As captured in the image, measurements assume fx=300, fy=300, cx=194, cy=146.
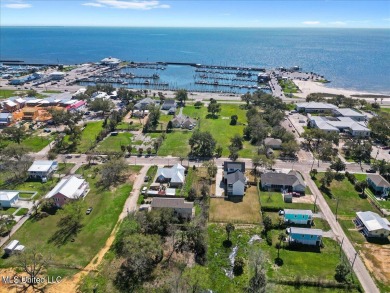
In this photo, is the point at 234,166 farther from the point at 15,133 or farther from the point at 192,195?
Result: the point at 15,133

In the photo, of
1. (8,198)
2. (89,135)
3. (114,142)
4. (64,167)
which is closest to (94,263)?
(8,198)

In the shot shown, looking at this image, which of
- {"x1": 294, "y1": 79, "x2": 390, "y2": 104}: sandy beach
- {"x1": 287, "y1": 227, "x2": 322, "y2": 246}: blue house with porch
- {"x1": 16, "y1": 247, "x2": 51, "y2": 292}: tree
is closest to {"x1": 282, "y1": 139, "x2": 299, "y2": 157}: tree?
{"x1": 287, "y1": 227, "x2": 322, "y2": 246}: blue house with porch

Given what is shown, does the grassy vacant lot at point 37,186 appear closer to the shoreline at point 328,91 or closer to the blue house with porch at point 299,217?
the blue house with porch at point 299,217

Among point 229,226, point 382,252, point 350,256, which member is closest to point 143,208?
point 229,226

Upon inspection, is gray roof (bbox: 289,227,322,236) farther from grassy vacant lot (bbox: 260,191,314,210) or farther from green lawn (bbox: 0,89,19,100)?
green lawn (bbox: 0,89,19,100)

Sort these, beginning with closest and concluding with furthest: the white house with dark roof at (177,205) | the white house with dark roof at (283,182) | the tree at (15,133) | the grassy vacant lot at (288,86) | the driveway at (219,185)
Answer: the white house with dark roof at (177,205)
the white house with dark roof at (283,182)
the driveway at (219,185)
the tree at (15,133)
the grassy vacant lot at (288,86)

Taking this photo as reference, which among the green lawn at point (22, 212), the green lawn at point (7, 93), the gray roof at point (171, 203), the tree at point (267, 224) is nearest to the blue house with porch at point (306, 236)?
the tree at point (267, 224)
